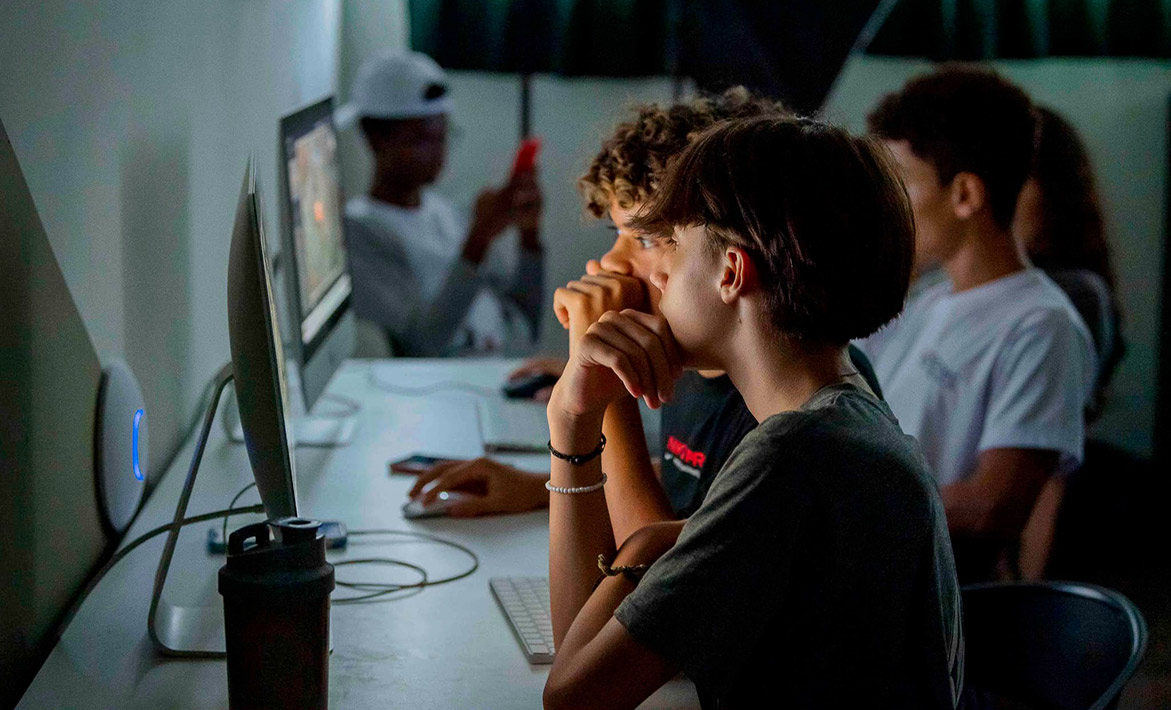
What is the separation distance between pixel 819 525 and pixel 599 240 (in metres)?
3.23

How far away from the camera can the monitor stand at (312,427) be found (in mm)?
1718

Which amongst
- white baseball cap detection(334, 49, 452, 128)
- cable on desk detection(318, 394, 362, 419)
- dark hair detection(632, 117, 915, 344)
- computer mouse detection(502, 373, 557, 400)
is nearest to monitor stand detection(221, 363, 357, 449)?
cable on desk detection(318, 394, 362, 419)

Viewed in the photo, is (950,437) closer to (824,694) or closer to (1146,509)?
(824,694)

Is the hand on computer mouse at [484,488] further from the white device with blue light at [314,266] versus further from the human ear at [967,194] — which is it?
the human ear at [967,194]

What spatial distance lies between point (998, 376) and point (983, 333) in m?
0.08

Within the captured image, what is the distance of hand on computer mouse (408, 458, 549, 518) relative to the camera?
140 cm

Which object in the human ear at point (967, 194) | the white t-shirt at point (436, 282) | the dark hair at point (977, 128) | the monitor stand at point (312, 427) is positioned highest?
the dark hair at point (977, 128)

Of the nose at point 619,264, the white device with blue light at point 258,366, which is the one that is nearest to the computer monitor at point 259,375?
the white device with blue light at point 258,366

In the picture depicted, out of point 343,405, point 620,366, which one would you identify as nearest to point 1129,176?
point 343,405

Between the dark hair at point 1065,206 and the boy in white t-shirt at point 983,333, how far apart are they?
2.32 feet

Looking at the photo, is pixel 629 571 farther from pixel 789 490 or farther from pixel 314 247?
pixel 314 247

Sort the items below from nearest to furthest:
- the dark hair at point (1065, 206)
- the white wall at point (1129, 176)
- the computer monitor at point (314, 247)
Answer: the computer monitor at point (314, 247), the dark hair at point (1065, 206), the white wall at point (1129, 176)

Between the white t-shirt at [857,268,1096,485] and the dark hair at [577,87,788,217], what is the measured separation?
2.01 ft

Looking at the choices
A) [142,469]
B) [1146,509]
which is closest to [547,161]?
[1146,509]
